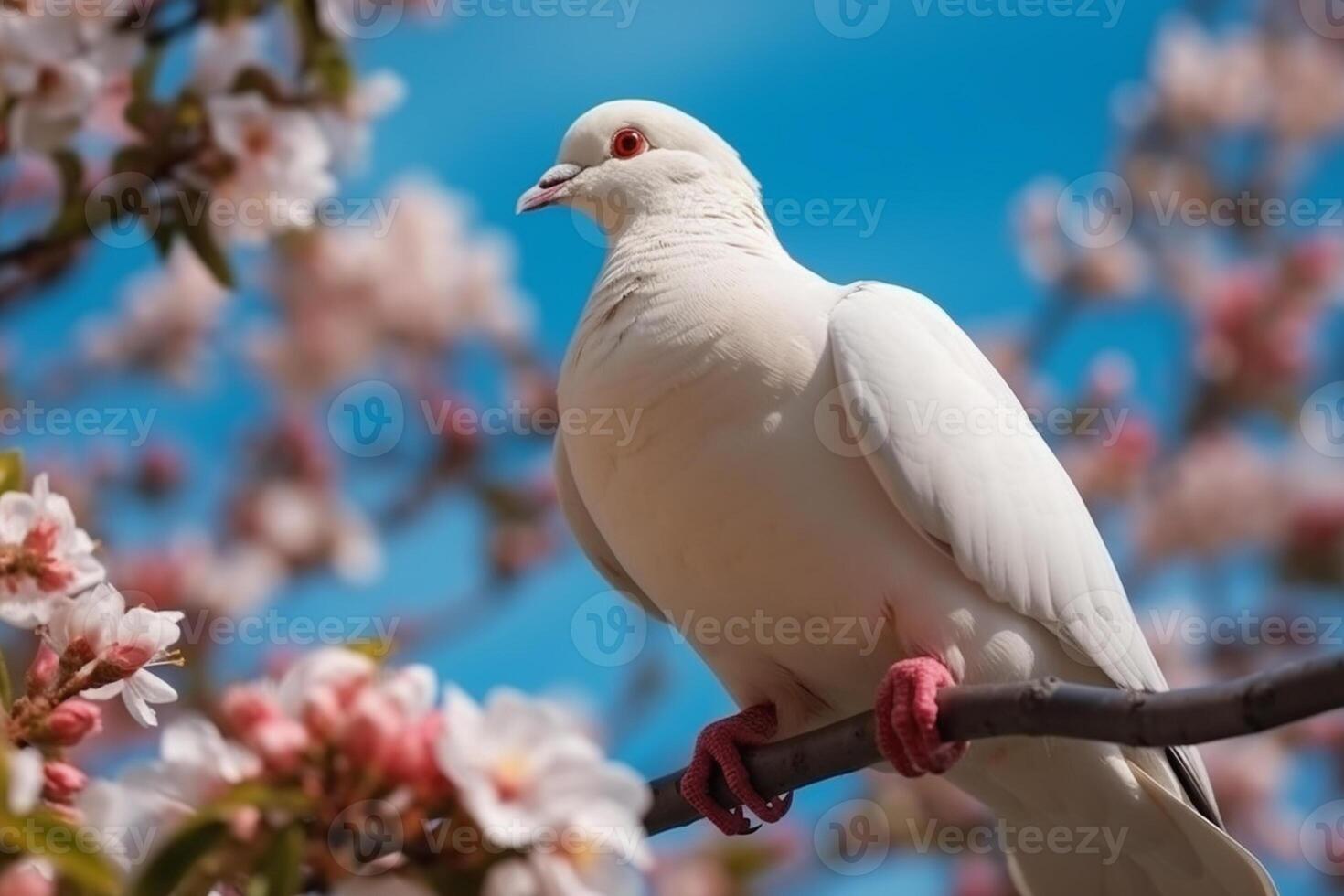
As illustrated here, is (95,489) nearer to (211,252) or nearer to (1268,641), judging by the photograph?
(211,252)

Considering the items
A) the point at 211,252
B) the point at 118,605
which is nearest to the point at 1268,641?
the point at 211,252

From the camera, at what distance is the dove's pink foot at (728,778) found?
120 inches

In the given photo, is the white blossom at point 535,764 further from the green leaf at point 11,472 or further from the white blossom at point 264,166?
the white blossom at point 264,166

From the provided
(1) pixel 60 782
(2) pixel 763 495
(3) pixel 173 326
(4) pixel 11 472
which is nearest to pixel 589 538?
(2) pixel 763 495

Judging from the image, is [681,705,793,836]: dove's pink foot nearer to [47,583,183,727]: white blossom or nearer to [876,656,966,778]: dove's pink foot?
[876,656,966,778]: dove's pink foot

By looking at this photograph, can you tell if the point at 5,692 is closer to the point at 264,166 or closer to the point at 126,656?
the point at 126,656

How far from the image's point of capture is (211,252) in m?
3.16

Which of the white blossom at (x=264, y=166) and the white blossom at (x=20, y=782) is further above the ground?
the white blossom at (x=264, y=166)

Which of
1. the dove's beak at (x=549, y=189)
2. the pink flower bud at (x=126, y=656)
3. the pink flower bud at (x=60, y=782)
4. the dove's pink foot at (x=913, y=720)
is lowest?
the dove's pink foot at (x=913, y=720)

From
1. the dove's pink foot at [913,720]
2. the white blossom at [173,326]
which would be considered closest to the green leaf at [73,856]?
the dove's pink foot at [913,720]

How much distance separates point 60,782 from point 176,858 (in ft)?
1.49

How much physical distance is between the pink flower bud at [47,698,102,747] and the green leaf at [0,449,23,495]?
42 centimetres

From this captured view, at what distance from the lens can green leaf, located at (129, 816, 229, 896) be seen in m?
1.46

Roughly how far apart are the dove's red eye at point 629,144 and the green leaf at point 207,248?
995mm
